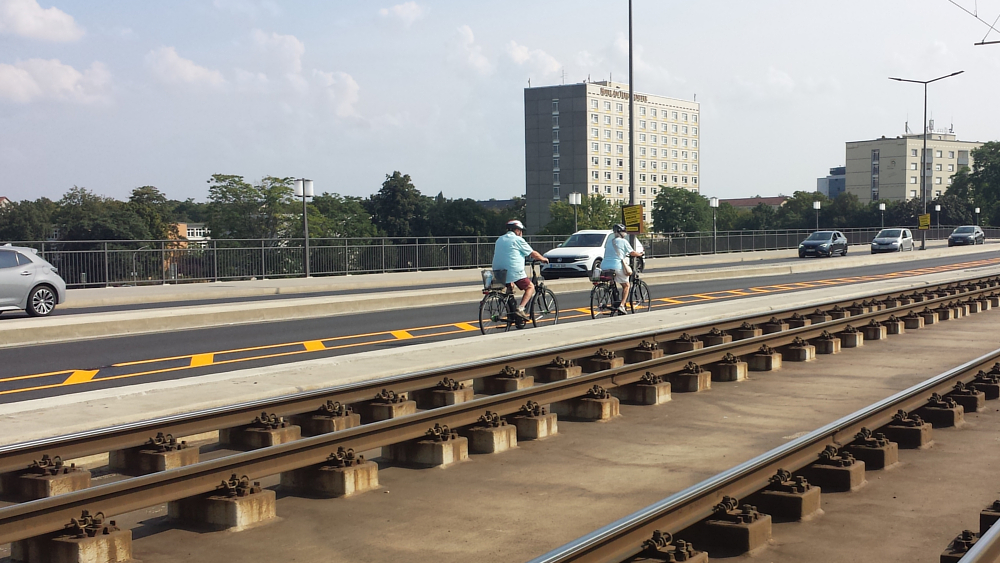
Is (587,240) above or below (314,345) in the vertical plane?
above

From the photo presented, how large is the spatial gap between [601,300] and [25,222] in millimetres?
97140

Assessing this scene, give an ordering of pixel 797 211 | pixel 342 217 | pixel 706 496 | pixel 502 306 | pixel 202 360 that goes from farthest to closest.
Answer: pixel 797 211, pixel 342 217, pixel 502 306, pixel 202 360, pixel 706 496

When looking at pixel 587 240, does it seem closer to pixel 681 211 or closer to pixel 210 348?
pixel 210 348

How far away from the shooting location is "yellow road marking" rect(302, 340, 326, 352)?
1434cm

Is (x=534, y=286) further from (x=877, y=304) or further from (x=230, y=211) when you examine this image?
(x=230, y=211)

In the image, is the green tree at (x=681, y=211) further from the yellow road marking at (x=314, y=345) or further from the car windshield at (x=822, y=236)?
the yellow road marking at (x=314, y=345)

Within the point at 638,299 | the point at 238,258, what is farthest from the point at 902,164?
the point at 638,299

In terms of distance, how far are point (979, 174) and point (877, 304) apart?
132 metres

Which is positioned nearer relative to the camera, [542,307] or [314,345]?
[314,345]

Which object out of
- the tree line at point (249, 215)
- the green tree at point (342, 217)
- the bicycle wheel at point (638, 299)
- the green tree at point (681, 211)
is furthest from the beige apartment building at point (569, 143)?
the bicycle wheel at point (638, 299)

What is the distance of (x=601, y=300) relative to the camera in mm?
18078

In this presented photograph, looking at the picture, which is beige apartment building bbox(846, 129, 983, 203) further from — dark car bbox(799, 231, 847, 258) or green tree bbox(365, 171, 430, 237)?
dark car bbox(799, 231, 847, 258)

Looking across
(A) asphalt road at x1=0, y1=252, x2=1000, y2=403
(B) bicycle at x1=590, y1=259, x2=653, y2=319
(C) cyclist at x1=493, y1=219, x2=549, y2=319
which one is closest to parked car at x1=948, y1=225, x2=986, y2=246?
(A) asphalt road at x1=0, y1=252, x2=1000, y2=403

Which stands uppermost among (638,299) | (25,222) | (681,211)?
(681,211)
